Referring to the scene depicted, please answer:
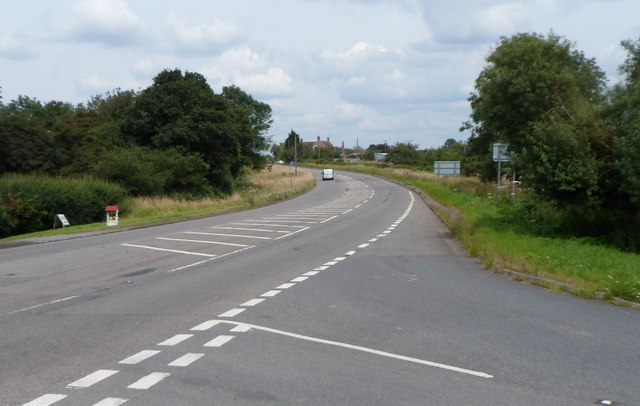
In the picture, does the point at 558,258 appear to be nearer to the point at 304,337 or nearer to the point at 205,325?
the point at 304,337

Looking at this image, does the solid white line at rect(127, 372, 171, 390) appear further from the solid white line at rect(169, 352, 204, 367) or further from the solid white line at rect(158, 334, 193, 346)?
the solid white line at rect(158, 334, 193, 346)

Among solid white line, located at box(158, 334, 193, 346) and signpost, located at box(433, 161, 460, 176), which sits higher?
signpost, located at box(433, 161, 460, 176)

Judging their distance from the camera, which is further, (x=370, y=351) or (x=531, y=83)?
(x=531, y=83)

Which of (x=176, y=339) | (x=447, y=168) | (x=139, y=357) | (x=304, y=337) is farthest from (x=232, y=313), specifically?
(x=447, y=168)

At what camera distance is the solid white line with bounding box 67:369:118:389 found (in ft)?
20.3

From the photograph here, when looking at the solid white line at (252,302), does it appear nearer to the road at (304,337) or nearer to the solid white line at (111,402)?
the road at (304,337)

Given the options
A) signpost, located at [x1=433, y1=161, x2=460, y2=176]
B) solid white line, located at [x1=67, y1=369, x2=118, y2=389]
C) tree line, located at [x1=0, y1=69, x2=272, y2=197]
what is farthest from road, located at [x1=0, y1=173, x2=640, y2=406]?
signpost, located at [x1=433, y1=161, x2=460, y2=176]

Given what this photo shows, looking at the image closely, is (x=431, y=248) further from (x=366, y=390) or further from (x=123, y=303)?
(x=366, y=390)

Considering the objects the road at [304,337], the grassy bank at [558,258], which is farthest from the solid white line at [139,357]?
the grassy bank at [558,258]

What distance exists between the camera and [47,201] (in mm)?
37875

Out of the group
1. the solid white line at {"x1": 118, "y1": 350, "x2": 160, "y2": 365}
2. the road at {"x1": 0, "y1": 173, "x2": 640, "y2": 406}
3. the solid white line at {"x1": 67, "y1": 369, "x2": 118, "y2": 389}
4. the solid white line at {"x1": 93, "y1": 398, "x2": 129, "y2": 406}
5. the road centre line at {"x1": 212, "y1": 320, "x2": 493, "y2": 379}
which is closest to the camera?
the solid white line at {"x1": 93, "y1": 398, "x2": 129, "y2": 406}

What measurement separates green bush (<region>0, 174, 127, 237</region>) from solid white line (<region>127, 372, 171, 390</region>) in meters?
30.2

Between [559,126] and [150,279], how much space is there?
11611mm

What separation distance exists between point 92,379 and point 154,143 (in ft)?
170
